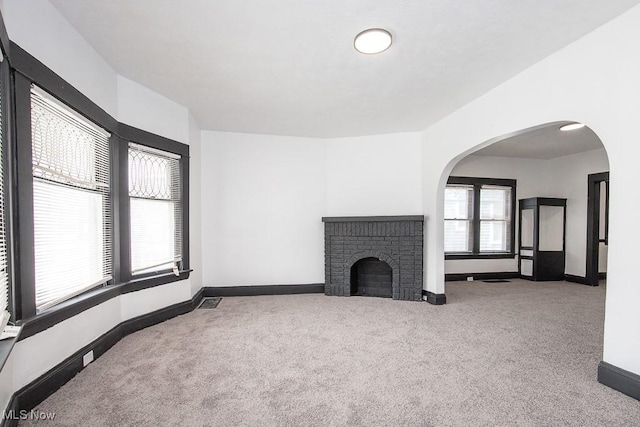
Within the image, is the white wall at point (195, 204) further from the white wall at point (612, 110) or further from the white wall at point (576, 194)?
the white wall at point (576, 194)

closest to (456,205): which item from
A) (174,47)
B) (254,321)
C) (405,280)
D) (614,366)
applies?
(405,280)

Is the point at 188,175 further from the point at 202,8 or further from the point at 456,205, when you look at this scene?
the point at 456,205

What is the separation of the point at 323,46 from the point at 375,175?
2655 mm

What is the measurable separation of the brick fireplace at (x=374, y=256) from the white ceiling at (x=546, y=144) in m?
2.19

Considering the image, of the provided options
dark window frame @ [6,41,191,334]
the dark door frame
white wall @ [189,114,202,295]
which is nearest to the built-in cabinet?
the dark door frame

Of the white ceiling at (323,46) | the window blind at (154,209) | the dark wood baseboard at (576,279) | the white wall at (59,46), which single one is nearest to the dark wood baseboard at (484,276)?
the dark wood baseboard at (576,279)

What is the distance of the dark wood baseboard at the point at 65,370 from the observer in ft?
5.61

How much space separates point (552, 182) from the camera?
6.33 meters

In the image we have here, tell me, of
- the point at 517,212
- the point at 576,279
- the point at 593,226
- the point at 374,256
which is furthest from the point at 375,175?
the point at 576,279

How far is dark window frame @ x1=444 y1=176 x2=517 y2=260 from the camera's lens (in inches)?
236

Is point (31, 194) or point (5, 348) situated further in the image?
point (31, 194)

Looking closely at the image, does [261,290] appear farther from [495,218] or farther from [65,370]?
[495,218]

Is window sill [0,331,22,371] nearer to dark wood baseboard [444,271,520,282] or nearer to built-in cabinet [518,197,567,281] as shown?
dark wood baseboard [444,271,520,282]

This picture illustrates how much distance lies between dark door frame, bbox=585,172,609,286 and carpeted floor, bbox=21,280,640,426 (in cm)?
235
